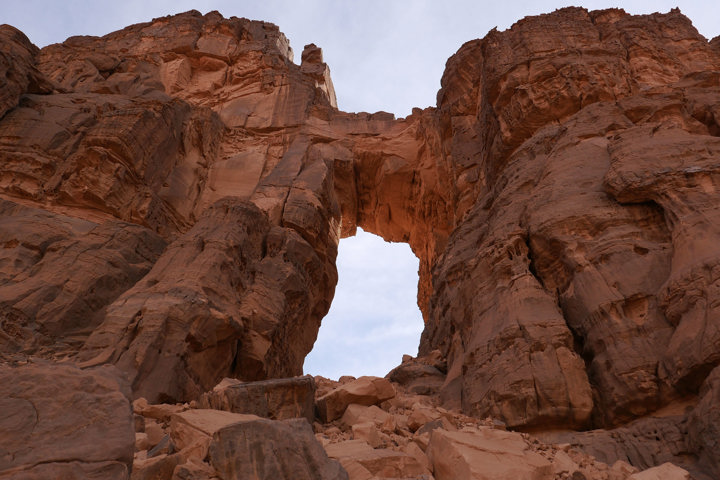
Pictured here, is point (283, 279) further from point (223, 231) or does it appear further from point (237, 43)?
point (237, 43)

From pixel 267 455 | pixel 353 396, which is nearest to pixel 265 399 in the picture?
pixel 353 396

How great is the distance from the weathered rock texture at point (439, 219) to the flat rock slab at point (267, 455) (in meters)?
5.64

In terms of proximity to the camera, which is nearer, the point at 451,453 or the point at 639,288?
the point at 451,453

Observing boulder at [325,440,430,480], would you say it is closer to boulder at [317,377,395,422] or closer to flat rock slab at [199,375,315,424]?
flat rock slab at [199,375,315,424]

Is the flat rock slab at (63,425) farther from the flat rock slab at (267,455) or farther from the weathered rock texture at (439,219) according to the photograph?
the weathered rock texture at (439,219)

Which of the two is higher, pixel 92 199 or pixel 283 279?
pixel 92 199

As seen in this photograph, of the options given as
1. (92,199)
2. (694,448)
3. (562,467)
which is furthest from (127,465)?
(92,199)

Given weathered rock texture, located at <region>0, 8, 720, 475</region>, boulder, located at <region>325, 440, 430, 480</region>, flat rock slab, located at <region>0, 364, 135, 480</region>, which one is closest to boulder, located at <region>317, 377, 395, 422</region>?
weathered rock texture, located at <region>0, 8, 720, 475</region>

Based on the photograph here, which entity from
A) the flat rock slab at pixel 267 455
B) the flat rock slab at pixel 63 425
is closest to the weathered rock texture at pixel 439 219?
the flat rock slab at pixel 267 455

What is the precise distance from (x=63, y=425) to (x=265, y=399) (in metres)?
4.19

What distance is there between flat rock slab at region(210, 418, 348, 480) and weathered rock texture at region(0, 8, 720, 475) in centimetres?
564

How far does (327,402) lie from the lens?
884 cm

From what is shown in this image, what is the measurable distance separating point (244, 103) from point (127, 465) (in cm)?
2754

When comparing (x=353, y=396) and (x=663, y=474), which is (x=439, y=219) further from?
(x=663, y=474)
